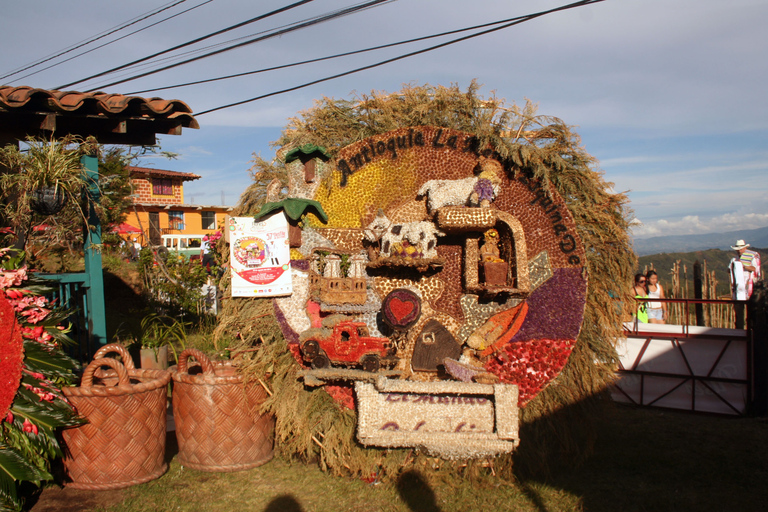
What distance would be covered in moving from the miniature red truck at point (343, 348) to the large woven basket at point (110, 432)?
1190mm

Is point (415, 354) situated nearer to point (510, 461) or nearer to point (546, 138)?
point (510, 461)

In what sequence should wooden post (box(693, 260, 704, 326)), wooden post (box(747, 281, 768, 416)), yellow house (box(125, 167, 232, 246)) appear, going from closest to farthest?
wooden post (box(747, 281, 768, 416)), wooden post (box(693, 260, 704, 326)), yellow house (box(125, 167, 232, 246))

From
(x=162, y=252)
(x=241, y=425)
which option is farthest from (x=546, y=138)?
(x=162, y=252)

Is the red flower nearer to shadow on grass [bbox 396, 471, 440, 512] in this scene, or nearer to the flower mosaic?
the flower mosaic

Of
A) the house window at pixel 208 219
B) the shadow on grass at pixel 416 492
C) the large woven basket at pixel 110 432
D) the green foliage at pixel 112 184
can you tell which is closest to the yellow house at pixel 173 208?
the house window at pixel 208 219

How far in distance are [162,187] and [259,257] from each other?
22744 mm

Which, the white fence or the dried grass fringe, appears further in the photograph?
the white fence

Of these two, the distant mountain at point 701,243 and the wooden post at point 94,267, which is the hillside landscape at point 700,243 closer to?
the distant mountain at point 701,243

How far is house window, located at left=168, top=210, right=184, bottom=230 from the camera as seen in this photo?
2374cm

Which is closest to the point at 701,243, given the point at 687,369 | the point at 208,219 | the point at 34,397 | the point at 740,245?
the point at 208,219

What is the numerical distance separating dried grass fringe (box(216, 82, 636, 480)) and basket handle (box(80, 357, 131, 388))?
0.82 metres

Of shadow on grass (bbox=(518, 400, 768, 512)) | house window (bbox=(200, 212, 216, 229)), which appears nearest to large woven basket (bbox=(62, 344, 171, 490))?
shadow on grass (bbox=(518, 400, 768, 512))

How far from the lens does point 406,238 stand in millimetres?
4270

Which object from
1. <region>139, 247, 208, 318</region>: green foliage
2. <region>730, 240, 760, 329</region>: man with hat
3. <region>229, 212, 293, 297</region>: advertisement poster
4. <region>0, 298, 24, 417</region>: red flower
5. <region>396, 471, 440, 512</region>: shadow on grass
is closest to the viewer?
<region>0, 298, 24, 417</region>: red flower
